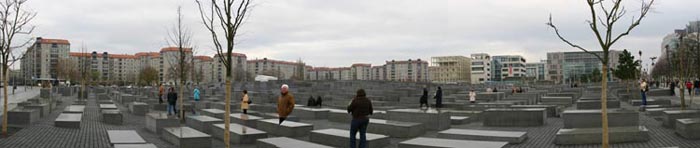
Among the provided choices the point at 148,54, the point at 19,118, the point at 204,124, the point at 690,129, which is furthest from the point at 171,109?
Answer: the point at 148,54

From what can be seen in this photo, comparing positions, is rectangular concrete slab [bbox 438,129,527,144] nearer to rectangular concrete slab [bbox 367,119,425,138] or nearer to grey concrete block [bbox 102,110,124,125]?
rectangular concrete slab [bbox 367,119,425,138]

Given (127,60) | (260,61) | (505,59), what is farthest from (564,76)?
(127,60)

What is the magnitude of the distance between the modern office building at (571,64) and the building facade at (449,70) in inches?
1108

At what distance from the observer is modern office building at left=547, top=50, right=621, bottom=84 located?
149 meters

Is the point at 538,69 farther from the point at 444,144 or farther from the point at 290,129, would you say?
the point at 444,144

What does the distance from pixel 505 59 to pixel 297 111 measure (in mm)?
163930

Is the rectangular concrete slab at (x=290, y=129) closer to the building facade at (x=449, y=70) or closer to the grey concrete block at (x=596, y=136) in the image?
the grey concrete block at (x=596, y=136)

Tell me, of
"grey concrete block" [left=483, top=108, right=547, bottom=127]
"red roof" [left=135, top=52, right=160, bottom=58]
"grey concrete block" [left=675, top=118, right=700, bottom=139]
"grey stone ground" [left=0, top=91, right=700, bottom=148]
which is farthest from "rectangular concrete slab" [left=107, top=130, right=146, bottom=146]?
"red roof" [left=135, top=52, right=160, bottom=58]

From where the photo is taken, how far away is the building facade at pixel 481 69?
166 meters

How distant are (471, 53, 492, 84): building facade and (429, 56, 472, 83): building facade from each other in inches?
215

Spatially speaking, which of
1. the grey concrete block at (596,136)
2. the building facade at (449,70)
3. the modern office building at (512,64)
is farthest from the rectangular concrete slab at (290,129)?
the modern office building at (512,64)

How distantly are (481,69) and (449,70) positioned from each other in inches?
430

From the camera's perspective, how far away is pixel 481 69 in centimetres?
16988

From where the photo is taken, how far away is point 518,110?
15664 mm
